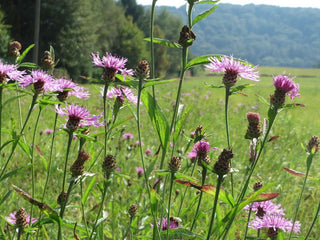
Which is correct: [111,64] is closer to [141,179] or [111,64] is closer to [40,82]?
[40,82]

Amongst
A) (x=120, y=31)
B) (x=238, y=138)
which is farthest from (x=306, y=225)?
(x=120, y=31)

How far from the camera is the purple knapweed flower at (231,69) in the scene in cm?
69

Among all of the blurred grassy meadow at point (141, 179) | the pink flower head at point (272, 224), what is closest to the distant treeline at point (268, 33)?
the blurred grassy meadow at point (141, 179)

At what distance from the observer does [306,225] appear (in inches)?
57.7

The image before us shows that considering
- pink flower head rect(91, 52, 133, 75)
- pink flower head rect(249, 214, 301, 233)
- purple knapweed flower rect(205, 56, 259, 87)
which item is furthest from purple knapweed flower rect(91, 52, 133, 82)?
pink flower head rect(249, 214, 301, 233)

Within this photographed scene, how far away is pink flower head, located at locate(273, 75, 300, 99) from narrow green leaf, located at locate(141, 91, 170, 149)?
260 mm

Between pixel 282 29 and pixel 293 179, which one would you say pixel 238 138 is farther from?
pixel 282 29

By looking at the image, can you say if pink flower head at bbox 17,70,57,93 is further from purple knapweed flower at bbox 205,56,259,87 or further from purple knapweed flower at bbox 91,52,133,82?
purple knapweed flower at bbox 205,56,259,87

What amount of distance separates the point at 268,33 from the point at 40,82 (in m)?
160

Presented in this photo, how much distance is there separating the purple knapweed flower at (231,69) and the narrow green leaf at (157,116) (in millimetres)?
162

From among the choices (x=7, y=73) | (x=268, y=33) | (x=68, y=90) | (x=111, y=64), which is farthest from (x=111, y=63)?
(x=268, y=33)

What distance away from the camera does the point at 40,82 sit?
772 millimetres

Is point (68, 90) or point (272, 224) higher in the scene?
point (68, 90)

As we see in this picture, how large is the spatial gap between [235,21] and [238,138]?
163 meters
